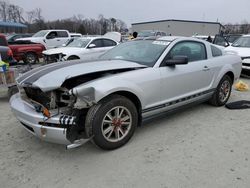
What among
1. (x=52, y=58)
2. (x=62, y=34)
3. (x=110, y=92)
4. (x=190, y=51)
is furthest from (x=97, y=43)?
(x=110, y=92)

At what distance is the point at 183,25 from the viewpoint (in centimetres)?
5138

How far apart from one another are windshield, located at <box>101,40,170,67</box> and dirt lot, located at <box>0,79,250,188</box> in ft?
3.95

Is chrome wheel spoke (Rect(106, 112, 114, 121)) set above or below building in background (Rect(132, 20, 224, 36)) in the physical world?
below

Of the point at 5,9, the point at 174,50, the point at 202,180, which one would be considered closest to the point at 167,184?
the point at 202,180

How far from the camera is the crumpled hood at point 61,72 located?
2.92 meters

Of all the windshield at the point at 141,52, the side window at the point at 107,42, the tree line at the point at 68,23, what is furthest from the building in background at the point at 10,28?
the windshield at the point at 141,52

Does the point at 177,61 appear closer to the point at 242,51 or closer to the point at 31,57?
the point at 242,51

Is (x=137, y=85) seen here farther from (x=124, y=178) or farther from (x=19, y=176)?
(x=19, y=176)

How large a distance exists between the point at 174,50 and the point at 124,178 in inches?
91.7

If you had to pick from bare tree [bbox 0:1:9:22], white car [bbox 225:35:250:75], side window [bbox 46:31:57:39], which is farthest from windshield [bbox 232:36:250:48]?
bare tree [bbox 0:1:9:22]

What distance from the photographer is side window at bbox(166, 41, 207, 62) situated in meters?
3.99

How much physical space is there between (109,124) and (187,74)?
1.78 meters

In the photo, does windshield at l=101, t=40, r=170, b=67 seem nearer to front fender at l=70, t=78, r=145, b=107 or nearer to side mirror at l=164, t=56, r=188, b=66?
side mirror at l=164, t=56, r=188, b=66

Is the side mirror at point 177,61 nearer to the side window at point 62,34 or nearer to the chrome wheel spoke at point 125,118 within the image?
the chrome wheel spoke at point 125,118
